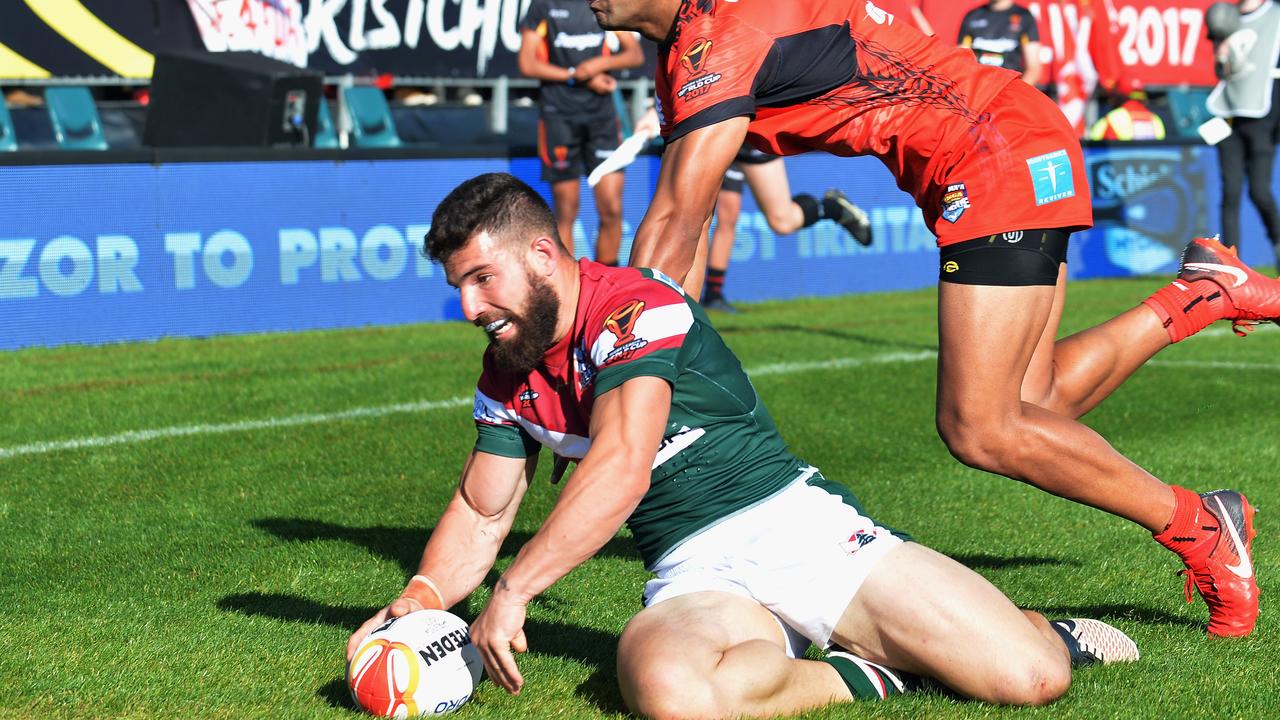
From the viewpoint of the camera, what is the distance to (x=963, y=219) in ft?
15.3

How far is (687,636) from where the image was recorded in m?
3.73

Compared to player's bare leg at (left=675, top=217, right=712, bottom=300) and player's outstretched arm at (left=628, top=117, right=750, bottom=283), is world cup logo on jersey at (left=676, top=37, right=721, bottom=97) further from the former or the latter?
player's bare leg at (left=675, top=217, right=712, bottom=300)

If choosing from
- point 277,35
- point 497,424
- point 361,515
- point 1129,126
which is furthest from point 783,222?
point 1129,126

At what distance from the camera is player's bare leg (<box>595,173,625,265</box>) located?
12320 millimetres

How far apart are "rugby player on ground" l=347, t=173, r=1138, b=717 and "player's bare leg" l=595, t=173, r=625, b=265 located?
27.1 feet

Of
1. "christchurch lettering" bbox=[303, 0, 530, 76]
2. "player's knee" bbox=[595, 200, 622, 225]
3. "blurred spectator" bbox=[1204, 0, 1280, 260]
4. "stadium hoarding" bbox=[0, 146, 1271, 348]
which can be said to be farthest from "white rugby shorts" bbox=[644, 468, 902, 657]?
"christchurch lettering" bbox=[303, 0, 530, 76]

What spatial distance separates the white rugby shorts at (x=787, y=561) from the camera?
393cm

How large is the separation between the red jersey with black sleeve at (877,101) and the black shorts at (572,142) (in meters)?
7.69

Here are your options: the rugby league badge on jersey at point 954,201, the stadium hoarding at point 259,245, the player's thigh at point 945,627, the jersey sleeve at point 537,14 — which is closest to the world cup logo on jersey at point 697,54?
the rugby league badge on jersey at point 954,201

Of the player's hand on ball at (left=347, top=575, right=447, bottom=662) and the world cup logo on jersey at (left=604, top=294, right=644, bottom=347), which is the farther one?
the player's hand on ball at (left=347, top=575, right=447, bottom=662)

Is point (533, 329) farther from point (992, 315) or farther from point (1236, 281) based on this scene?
point (1236, 281)

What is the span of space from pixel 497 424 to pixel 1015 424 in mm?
1580

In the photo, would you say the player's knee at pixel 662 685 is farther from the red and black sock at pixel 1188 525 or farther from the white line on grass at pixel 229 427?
the white line on grass at pixel 229 427

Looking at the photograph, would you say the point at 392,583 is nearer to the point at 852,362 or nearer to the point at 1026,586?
the point at 1026,586
